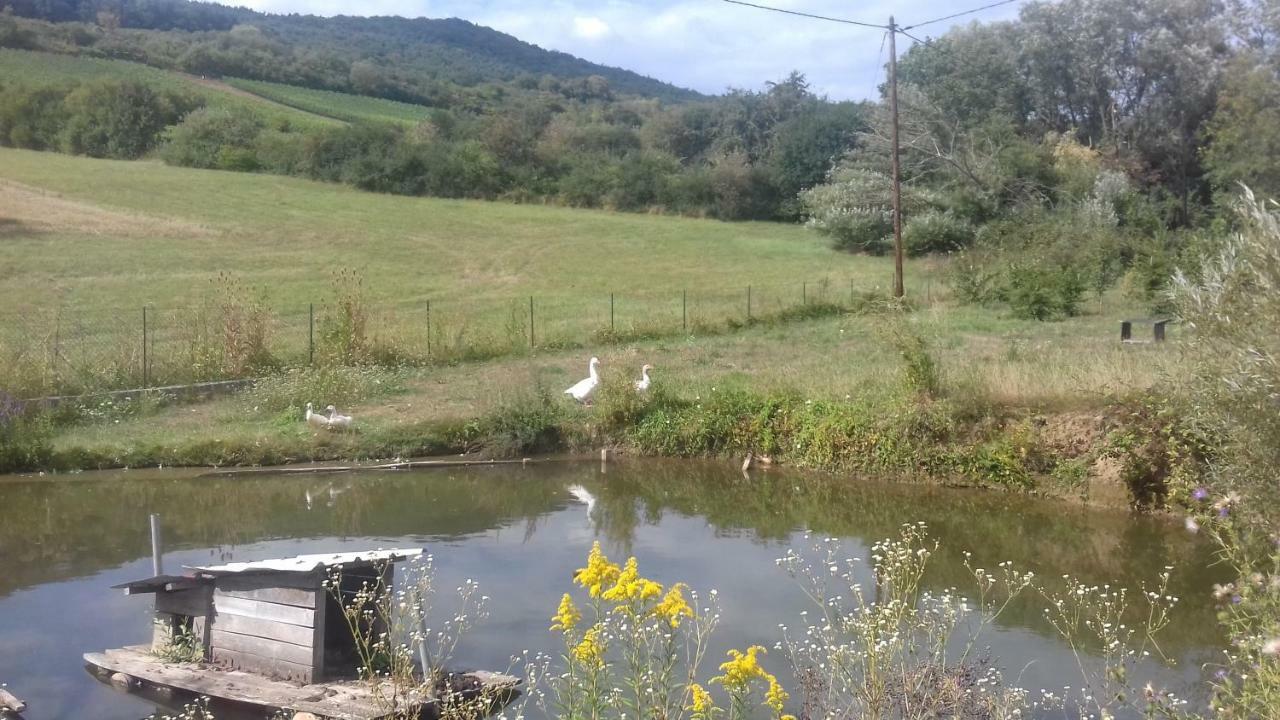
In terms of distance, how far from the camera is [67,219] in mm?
42125

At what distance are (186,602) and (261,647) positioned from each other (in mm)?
966

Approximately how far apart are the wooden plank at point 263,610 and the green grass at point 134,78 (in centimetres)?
5714

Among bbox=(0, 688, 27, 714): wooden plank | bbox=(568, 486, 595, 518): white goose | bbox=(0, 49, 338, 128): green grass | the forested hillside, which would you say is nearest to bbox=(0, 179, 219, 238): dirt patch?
the forested hillside

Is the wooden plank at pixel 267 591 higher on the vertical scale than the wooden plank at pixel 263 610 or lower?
higher

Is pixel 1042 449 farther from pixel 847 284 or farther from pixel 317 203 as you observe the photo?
pixel 317 203

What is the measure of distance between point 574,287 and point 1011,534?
26446mm

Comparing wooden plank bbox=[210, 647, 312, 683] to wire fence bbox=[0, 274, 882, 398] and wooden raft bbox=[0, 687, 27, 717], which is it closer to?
wooden raft bbox=[0, 687, 27, 717]

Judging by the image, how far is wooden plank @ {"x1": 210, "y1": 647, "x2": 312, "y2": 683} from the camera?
861cm

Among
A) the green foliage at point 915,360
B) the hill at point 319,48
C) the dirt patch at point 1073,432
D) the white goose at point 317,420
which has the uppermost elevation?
the hill at point 319,48

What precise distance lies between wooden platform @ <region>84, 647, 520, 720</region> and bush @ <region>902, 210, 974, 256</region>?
124 ft

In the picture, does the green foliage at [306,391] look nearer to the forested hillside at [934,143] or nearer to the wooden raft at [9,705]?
the wooden raft at [9,705]

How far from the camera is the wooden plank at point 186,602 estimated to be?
30.3 feet

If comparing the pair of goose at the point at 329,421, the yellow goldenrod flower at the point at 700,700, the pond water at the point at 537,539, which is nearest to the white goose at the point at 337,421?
→ the pair of goose at the point at 329,421

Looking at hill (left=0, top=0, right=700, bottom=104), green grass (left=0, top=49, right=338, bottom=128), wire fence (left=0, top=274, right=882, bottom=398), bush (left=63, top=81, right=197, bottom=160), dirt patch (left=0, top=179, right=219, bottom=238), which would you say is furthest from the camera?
hill (left=0, top=0, right=700, bottom=104)
